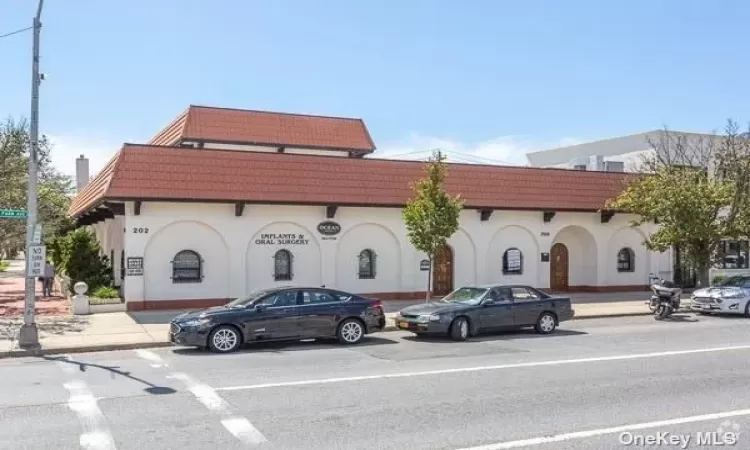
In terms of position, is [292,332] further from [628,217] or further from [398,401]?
[628,217]

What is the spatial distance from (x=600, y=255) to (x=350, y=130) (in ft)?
46.5

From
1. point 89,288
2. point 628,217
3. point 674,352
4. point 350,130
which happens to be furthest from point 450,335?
point 350,130

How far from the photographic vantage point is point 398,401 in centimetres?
924

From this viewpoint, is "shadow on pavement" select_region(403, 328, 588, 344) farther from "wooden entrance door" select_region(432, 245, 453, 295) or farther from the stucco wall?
"wooden entrance door" select_region(432, 245, 453, 295)

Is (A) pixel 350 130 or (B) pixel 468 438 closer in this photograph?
(B) pixel 468 438

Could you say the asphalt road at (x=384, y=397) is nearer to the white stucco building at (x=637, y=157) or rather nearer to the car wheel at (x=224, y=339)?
the car wheel at (x=224, y=339)

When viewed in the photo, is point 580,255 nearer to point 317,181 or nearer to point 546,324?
point 317,181

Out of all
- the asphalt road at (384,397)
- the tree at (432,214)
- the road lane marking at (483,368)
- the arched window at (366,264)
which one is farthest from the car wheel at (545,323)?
the arched window at (366,264)

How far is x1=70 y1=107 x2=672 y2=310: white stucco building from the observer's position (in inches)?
833

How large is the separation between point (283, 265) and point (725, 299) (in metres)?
13.8

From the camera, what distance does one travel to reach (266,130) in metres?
33.7

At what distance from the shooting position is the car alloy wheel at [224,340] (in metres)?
14.2

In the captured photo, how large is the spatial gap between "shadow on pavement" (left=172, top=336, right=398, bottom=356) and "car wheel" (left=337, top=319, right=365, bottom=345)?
149 millimetres
